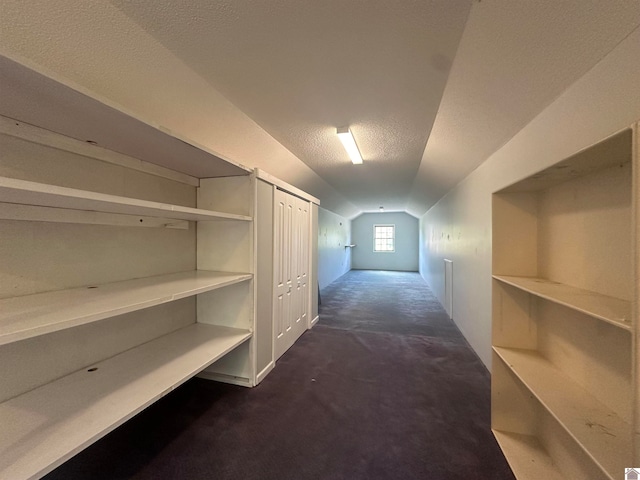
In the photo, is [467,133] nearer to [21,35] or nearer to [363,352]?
[363,352]

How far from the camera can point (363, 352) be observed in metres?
3.02

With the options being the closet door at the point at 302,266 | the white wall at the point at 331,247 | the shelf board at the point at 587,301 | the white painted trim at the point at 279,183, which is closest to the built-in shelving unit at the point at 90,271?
the white painted trim at the point at 279,183

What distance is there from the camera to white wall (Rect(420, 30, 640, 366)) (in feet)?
3.37

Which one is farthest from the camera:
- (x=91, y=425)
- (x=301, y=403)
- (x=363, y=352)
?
(x=363, y=352)

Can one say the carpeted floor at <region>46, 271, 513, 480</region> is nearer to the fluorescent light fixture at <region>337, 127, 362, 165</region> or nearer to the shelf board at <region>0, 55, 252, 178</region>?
the shelf board at <region>0, 55, 252, 178</region>

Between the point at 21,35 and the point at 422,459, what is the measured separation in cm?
310

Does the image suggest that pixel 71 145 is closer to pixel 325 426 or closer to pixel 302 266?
pixel 325 426

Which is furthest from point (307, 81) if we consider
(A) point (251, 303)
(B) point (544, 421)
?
(B) point (544, 421)

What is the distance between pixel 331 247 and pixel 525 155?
20.6ft

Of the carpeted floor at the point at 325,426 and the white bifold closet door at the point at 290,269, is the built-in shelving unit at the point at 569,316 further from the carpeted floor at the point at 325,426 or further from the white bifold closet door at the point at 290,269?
the white bifold closet door at the point at 290,269

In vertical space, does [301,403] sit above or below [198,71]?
below

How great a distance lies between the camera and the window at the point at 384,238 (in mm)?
11016

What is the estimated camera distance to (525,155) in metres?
1.82

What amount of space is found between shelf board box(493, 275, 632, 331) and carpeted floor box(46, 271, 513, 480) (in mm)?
1134
